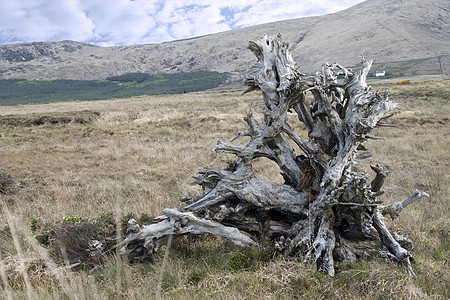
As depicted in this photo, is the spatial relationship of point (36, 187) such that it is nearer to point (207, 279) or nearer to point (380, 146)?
point (207, 279)

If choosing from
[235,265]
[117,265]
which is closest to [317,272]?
[235,265]

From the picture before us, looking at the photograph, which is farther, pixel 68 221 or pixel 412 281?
pixel 68 221

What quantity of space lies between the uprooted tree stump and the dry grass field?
0.31 m

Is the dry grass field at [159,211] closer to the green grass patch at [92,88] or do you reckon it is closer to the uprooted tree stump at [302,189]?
the uprooted tree stump at [302,189]

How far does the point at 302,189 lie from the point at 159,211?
9.35 feet

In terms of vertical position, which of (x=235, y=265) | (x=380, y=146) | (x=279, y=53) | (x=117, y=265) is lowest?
(x=380, y=146)

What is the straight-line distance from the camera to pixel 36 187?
9.31m

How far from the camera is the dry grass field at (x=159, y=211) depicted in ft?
12.5

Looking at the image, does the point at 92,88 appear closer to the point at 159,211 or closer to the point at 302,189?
the point at 159,211

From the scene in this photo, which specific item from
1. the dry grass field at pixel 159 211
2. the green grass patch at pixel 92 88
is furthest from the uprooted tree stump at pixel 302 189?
the green grass patch at pixel 92 88

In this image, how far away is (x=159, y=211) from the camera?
20.8 feet

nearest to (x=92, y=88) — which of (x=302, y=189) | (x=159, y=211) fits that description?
(x=159, y=211)

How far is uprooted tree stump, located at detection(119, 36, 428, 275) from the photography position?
175 inches

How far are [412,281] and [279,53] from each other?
12.7 ft
